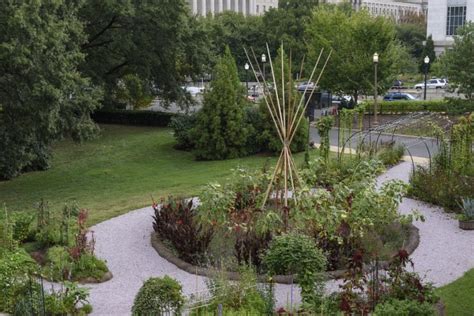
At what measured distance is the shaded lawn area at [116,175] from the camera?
18.5 metres

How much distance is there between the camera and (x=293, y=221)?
13047mm

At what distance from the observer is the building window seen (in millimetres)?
69094

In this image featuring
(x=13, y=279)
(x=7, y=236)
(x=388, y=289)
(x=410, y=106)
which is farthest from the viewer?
(x=410, y=106)

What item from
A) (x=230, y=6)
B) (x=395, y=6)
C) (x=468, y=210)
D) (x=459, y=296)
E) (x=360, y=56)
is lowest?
(x=459, y=296)

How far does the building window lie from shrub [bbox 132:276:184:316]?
66177 mm

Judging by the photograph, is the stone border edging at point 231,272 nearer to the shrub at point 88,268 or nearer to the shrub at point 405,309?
the shrub at point 88,268

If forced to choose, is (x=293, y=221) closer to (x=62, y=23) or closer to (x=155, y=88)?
(x=62, y=23)

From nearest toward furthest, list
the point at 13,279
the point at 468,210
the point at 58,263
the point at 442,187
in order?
the point at 13,279
the point at 58,263
the point at 468,210
the point at 442,187

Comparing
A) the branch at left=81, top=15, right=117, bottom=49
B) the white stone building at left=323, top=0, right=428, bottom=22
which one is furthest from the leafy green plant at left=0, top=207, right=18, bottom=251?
the white stone building at left=323, top=0, right=428, bottom=22

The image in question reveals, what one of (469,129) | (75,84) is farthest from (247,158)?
(469,129)

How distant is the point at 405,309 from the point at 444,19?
67.0 meters

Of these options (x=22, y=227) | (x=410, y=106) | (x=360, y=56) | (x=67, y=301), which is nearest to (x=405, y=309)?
(x=67, y=301)

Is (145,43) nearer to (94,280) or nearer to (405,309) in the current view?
(94,280)

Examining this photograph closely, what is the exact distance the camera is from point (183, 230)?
12727 mm
